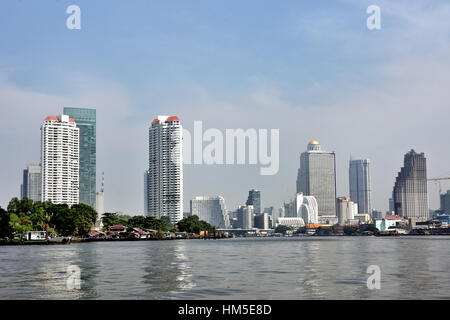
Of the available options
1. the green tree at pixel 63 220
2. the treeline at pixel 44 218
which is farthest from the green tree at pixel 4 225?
the green tree at pixel 63 220

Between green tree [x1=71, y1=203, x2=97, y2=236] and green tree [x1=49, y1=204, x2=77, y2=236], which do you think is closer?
green tree [x1=49, y1=204, x2=77, y2=236]

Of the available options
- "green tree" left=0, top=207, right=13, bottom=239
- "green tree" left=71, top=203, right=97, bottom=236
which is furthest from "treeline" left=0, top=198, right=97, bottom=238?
"green tree" left=0, top=207, right=13, bottom=239

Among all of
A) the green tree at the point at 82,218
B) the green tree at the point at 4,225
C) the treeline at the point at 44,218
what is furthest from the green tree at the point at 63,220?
the green tree at the point at 4,225

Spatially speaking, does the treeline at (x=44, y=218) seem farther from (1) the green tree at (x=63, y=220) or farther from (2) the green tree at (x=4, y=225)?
(2) the green tree at (x=4, y=225)

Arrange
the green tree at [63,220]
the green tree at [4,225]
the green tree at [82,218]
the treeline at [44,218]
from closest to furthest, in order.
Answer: the green tree at [4,225] < the treeline at [44,218] < the green tree at [63,220] < the green tree at [82,218]

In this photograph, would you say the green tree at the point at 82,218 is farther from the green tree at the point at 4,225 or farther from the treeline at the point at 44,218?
the green tree at the point at 4,225

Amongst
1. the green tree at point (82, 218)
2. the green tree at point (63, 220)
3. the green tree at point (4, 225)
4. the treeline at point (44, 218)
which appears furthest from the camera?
the green tree at point (82, 218)

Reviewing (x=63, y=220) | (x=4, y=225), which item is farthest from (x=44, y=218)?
(x=4, y=225)

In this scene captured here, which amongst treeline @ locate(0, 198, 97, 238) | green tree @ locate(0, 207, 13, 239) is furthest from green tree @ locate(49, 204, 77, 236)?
green tree @ locate(0, 207, 13, 239)

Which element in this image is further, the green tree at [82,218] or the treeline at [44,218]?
the green tree at [82,218]

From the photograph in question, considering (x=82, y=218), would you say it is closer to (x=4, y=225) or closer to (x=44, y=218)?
(x=44, y=218)

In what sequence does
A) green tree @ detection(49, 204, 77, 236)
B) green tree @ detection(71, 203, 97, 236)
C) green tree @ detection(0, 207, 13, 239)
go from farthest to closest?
green tree @ detection(71, 203, 97, 236), green tree @ detection(49, 204, 77, 236), green tree @ detection(0, 207, 13, 239)

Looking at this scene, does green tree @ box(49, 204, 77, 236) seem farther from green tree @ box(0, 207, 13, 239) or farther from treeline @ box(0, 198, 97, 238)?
green tree @ box(0, 207, 13, 239)

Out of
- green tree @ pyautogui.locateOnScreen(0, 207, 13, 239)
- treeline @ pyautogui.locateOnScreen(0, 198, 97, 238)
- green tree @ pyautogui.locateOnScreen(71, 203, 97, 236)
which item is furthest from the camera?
green tree @ pyautogui.locateOnScreen(71, 203, 97, 236)
